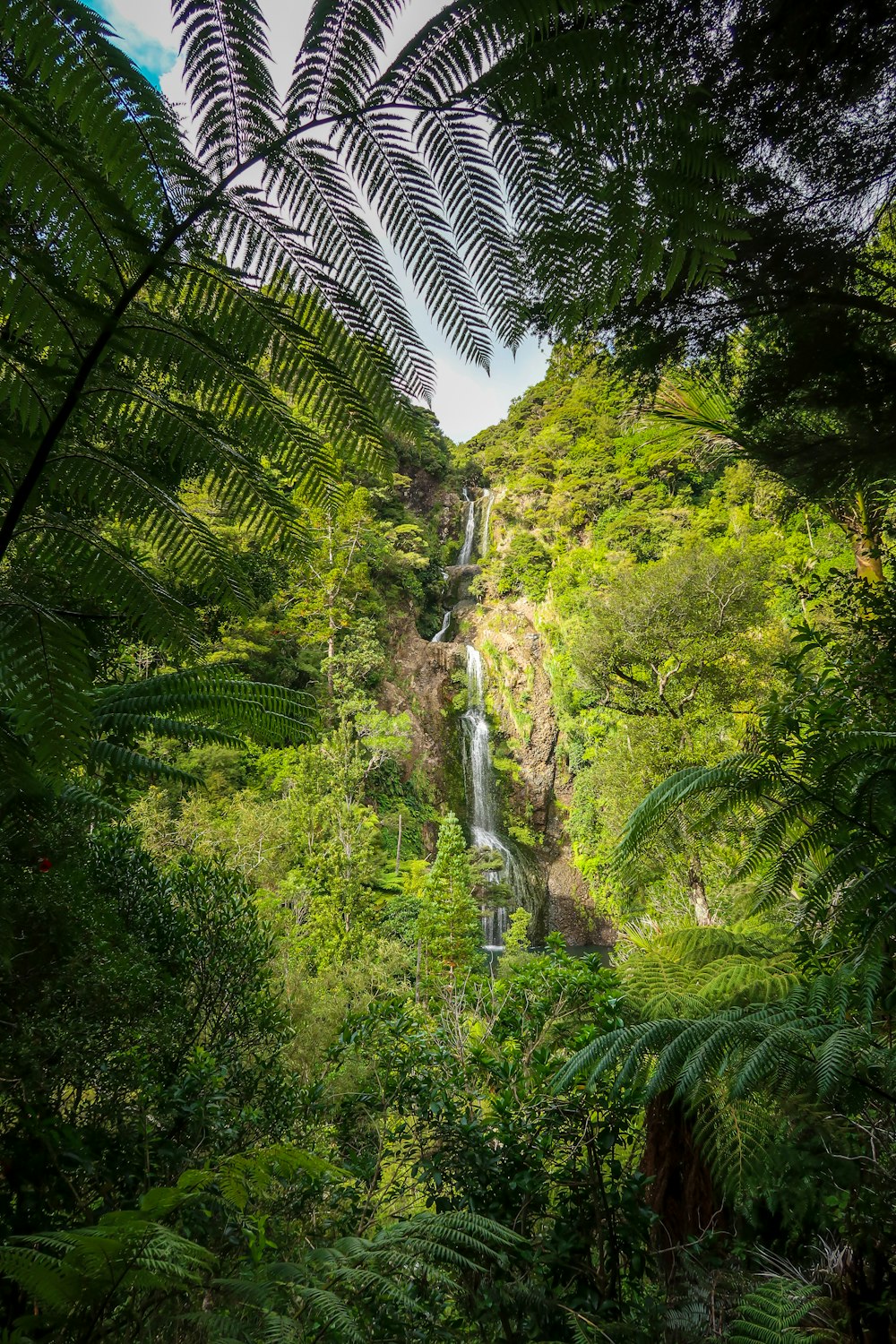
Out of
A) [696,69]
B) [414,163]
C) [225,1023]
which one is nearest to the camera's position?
[414,163]

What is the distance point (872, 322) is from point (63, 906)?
3.38 m

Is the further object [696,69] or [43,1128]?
[696,69]

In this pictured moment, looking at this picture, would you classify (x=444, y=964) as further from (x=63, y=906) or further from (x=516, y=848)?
(x=516, y=848)

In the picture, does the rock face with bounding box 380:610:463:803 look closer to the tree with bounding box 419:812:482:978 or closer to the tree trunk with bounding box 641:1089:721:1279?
the tree with bounding box 419:812:482:978

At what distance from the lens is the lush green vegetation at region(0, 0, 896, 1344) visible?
0.65 m

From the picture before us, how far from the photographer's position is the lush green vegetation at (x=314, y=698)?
652 mm

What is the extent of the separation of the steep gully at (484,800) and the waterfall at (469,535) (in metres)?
2.88

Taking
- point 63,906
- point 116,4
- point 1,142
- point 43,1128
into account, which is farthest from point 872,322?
point 63,906

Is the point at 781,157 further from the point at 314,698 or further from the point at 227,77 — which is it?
the point at 314,698

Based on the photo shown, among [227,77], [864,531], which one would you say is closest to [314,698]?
[227,77]

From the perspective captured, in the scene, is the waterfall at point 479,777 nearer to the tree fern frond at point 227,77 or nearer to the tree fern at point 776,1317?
the tree fern at point 776,1317

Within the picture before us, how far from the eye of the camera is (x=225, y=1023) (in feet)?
11.6

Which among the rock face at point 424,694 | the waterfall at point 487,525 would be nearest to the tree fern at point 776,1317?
the rock face at point 424,694

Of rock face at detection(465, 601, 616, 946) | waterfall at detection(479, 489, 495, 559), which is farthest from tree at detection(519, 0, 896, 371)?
waterfall at detection(479, 489, 495, 559)
